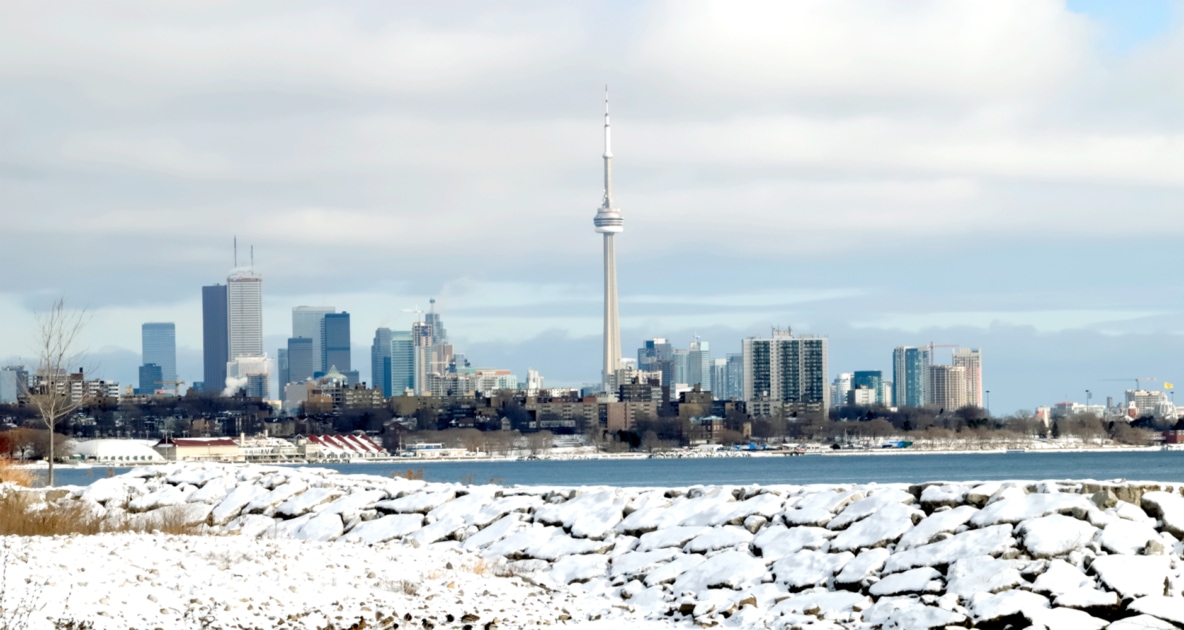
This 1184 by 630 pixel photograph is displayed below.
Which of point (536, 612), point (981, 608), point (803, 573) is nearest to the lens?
point (981, 608)

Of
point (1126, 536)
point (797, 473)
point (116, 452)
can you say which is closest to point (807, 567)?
point (1126, 536)

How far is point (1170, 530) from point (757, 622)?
171 inches

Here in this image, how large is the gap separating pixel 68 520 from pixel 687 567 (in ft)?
27.5

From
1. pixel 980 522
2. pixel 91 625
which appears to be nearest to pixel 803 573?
pixel 980 522

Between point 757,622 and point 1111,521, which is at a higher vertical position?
point 1111,521

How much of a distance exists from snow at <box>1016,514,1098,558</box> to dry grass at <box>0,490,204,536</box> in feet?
34.7

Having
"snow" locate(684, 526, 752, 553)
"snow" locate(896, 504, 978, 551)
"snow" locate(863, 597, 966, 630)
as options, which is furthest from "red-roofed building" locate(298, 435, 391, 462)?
"snow" locate(863, 597, 966, 630)

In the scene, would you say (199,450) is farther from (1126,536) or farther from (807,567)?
(1126,536)

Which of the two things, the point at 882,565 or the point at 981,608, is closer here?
the point at 981,608

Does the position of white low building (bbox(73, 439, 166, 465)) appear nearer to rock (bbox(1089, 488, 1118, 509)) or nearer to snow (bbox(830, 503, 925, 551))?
snow (bbox(830, 503, 925, 551))

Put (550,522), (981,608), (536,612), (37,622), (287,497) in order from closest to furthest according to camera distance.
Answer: (37,622), (981,608), (536,612), (550,522), (287,497)

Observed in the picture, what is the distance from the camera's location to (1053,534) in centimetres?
1483

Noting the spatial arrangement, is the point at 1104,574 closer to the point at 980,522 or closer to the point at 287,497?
the point at 980,522

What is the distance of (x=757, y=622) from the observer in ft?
48.0
